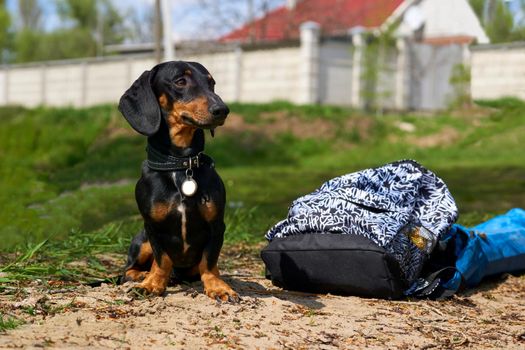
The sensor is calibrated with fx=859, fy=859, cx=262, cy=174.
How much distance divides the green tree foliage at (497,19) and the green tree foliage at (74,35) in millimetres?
46068

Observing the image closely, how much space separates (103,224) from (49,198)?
2.71m

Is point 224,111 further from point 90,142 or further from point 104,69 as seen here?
point 104,69

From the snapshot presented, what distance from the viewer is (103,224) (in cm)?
816

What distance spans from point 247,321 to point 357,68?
2065 cm

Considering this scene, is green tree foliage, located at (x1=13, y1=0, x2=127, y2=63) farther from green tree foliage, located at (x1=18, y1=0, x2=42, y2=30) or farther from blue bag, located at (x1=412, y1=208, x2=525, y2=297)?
blue bag, located at (x1=412, y1=208, x2=525, y2=297)

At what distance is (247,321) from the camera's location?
13.5ft

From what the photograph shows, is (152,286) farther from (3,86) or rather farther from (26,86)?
(3,86)

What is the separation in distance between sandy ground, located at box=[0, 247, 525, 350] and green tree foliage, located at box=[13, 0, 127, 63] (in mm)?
52518

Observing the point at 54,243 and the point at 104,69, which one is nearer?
the point at 54,243

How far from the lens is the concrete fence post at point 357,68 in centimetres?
2395

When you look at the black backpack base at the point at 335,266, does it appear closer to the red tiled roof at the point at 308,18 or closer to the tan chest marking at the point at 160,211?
the tan chest marking at the point at 160,211

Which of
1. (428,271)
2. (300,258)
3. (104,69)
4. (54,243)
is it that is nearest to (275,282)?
(300,258)

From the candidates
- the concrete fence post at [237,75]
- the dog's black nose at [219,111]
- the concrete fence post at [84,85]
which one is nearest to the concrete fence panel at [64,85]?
the concrete fence post at [84,85]

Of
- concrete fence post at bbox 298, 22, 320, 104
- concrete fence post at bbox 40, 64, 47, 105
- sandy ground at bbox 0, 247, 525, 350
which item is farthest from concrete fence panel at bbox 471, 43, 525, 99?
concrete fence post at bbox 40, 64, 47, 105
